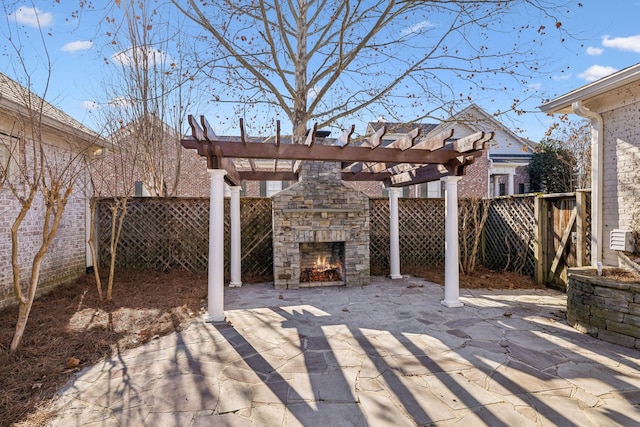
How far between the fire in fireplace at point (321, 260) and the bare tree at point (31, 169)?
4.16 m

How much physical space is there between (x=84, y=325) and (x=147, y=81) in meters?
6.60

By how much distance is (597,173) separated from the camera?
4.71 meters

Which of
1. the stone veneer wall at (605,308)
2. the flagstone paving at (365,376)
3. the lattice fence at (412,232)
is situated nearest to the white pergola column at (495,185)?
the lattice fence at (412,232)

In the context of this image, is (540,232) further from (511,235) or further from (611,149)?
(611,149)

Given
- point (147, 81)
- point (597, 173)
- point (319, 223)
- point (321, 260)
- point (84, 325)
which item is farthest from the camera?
point (147, 81)

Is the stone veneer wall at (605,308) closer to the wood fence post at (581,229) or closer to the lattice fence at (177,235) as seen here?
the wood fence post at (581,229)

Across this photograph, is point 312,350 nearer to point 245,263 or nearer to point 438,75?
point 245,263

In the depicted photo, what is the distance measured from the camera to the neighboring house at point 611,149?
4.19 meters

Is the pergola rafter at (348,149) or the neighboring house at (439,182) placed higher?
the neighboring house at (439,182)

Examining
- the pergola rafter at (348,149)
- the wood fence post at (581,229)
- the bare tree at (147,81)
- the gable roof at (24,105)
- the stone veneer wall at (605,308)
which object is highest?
the bare tree at (147,81)

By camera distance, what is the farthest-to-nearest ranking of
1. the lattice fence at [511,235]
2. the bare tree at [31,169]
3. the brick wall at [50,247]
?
the lattice fence at [511,235]
the brick wall at [50,247]
the bare tree at [31,169]

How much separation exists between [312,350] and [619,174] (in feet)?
15.8

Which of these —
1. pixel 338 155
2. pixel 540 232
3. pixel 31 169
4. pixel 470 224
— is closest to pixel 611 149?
pixel 540 232

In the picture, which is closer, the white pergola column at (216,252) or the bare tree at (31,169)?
the bare tree at (31,169)
